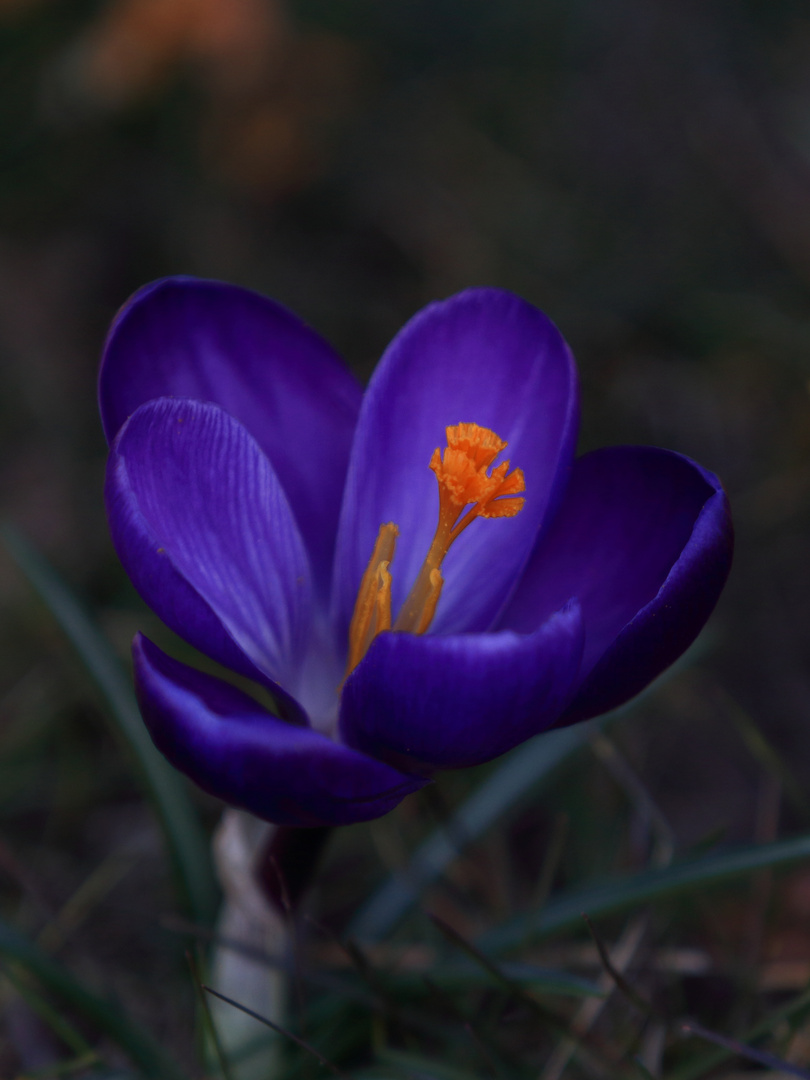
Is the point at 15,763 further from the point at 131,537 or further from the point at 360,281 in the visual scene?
the point at 360,281

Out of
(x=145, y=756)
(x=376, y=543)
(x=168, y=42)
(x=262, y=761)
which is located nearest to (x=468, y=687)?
(x=262, y=761)

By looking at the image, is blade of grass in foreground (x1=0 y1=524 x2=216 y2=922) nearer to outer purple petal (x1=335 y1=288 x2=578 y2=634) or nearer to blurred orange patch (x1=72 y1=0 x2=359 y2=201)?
outer purple petal (x1=335 y1=288 x2=578 y2=634)

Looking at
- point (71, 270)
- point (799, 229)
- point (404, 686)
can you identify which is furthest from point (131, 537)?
point (799, 229)

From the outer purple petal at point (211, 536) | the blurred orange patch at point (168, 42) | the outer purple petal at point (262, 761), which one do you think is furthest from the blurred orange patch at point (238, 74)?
the outer purple petal at point (262, 761)

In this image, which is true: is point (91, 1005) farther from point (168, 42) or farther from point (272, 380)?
point (168, 42)

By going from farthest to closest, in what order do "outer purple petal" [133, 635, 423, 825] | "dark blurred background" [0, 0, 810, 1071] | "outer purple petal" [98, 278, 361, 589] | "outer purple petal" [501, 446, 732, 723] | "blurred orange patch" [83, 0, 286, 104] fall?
"blurred orange patch" [83, 0, 286, 104], "dark blurred background" [0, 0, 810, 1071], "outer purple petal" [98, 278, 361, 589], "outer purple petal" [501, 446, 732, 723], "outer purple petal" [133, 635, 423, 825]

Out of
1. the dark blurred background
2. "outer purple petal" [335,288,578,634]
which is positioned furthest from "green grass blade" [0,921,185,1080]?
"outer purple petal" [335,288,578,634]
